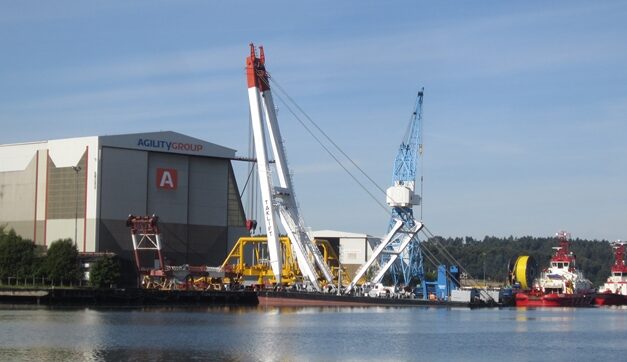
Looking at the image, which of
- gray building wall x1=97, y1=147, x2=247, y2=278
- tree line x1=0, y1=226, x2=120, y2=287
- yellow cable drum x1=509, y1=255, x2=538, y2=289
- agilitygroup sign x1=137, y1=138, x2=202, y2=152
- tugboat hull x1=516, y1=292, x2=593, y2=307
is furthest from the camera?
yellow cable drum x1=509, y1=255, x2=538, y2=289

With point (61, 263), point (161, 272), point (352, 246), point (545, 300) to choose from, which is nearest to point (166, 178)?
point (161, 272)

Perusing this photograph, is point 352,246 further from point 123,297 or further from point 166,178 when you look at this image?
point 123,297

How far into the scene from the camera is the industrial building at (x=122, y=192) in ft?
415

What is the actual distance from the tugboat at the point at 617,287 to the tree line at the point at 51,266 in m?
66.8

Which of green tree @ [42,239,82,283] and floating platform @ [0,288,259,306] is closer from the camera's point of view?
floating platform @ [0,288,259,306]

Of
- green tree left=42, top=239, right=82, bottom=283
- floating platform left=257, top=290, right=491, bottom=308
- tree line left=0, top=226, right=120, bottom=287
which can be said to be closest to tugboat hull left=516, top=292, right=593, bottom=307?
floating platform left=257, top=290, right=491, bottom=308

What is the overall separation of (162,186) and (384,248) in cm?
3208

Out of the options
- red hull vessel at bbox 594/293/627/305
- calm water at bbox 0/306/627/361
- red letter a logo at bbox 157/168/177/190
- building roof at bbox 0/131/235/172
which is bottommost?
calm water at bbox 0/306/627/361

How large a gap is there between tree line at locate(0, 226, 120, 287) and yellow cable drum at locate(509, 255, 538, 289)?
60359 mm

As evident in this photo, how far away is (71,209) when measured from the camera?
12788 centimetres

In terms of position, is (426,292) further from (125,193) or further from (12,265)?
(12,265)

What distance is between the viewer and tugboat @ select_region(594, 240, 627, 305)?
147 m

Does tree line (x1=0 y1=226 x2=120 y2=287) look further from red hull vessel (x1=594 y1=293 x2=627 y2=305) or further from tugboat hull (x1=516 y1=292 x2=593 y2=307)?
red hull vessel (x1=594 y1=293 x2=627 y2=305)

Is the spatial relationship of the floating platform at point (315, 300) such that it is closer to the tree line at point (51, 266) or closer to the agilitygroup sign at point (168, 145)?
the tree line at point (51, 266)
